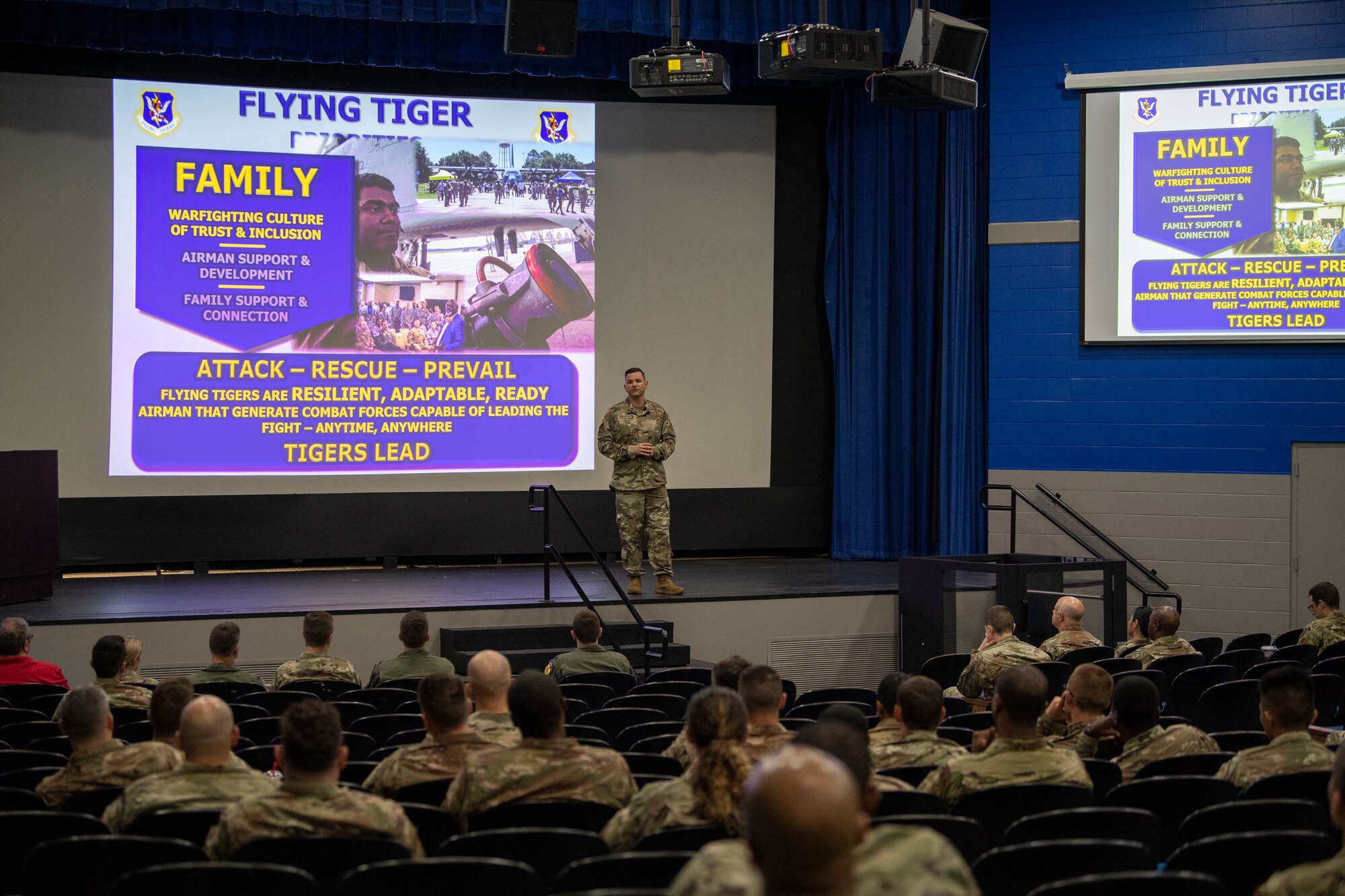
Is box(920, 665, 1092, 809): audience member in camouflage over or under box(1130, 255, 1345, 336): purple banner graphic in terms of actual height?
under

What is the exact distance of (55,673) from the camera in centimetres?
582

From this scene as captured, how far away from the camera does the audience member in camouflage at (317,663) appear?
19.0ft

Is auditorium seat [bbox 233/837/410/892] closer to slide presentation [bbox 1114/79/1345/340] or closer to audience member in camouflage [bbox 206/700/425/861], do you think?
audience member in camouflage [bbox 206/700/425/861]

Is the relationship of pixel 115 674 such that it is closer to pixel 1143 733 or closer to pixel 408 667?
pixel 408 667

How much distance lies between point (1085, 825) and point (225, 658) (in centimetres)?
399

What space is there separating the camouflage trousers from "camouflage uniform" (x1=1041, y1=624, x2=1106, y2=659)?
2.82m

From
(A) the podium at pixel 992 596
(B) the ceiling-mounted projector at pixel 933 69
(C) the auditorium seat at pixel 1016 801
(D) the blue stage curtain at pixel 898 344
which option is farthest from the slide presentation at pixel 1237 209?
(C) the auditorium seat at pixel 1016 801

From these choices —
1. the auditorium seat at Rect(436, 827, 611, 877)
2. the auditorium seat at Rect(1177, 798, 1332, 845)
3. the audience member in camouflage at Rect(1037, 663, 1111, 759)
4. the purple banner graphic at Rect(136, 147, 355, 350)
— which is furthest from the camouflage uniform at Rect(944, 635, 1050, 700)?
the purple banner graphic at Rect(136, 147, 355, 350)

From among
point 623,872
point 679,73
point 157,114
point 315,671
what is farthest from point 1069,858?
point 157,114

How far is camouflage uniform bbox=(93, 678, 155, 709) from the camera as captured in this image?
5051mm

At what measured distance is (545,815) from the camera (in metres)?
3.05

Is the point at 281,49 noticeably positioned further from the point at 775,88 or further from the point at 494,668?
the point at 494,668

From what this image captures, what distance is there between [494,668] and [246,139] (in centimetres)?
680

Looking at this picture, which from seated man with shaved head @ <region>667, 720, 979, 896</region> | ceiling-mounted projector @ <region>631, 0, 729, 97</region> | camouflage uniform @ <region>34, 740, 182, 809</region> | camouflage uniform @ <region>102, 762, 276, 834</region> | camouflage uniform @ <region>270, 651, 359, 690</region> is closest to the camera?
seated man with shaved head @ <region>667, 720, 979, 896</region>
